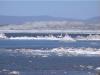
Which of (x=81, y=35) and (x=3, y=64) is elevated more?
(x=3, y=64)

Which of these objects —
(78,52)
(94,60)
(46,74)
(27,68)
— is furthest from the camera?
(78,52)

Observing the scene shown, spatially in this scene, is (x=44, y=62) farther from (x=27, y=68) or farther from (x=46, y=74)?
(x=46, y=74)

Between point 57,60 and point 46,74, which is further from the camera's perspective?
point 57,60

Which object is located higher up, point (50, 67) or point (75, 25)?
point (50, 67)

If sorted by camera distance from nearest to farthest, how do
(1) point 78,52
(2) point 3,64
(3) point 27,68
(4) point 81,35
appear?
(3) point 27,68, (2) point 3,64, (1) point 78,52, (4) point 81,35

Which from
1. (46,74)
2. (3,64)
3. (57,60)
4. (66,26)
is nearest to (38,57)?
(57,60)

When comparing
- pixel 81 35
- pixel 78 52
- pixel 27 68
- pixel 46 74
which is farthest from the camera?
pixel 81 35

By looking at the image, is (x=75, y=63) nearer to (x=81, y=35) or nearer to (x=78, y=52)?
(x=78, y=52)

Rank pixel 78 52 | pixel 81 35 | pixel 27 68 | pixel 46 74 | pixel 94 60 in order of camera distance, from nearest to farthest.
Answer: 1. pixel 46 74
2. pixel 27 68
3. pixel 94 60
4. pixel 78 52
5. pixel 81 35

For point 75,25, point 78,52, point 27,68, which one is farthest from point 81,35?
point 27,68
